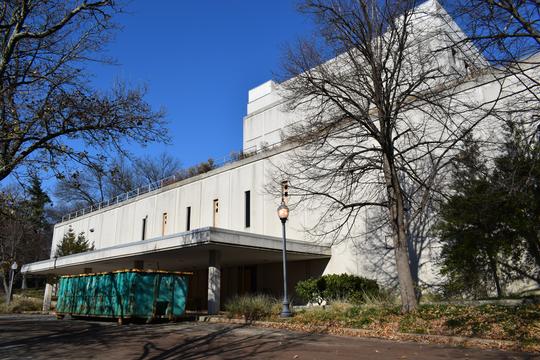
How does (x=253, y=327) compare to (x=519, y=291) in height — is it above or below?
below

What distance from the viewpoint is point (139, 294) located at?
17.7 m

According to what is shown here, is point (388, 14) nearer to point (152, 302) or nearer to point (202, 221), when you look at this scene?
point (152, 302)

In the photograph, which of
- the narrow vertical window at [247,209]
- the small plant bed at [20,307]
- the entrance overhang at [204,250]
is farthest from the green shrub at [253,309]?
the small plant bed at [20,307]

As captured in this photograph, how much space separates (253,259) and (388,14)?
48.0ft

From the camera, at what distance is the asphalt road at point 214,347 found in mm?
9289

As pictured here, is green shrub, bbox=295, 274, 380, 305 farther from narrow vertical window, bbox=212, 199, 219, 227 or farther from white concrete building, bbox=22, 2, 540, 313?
narrow vertical window, bbox=212, 199, 219, 227

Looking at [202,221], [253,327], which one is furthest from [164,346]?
[202,221]

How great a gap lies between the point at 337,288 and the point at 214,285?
210 inches

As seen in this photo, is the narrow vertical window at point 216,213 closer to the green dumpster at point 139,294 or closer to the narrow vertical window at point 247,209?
the narrow vertical window at point 247,209

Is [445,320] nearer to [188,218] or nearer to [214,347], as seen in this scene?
[214,347]

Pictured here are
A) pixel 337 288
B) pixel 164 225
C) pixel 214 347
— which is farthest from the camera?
pixel 164 225

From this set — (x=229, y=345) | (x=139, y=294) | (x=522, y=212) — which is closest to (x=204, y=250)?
(x=139, y=294)

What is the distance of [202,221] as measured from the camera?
103 ft

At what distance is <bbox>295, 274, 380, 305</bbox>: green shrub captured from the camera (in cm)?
1934
